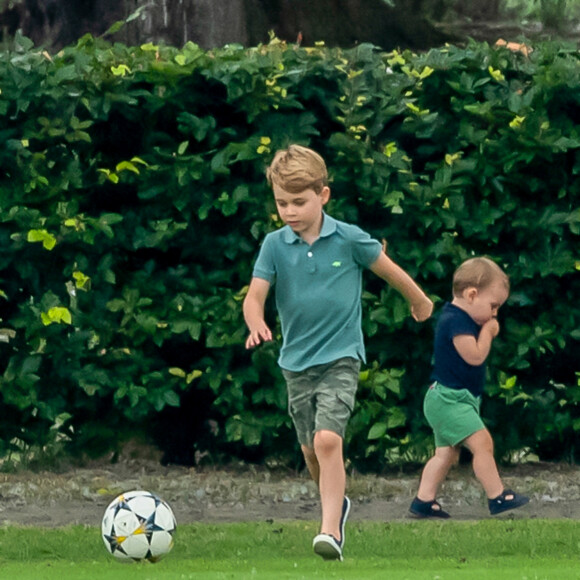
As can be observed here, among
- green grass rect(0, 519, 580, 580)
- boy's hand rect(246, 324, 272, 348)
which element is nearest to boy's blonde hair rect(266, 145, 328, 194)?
boy's hand rect(246, 324, 272, 348)

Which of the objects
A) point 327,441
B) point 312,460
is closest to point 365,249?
point 327,441

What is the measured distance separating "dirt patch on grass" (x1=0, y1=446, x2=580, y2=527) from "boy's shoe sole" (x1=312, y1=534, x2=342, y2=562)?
1.39m

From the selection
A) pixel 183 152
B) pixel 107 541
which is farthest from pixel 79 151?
pixel 107 541

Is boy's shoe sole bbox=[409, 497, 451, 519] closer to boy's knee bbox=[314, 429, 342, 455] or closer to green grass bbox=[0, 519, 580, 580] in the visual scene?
green grass bbox=[0, 519, 580, 580]

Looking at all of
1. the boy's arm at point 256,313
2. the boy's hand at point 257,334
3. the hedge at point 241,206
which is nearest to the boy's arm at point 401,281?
the boy's arm at point 256,313

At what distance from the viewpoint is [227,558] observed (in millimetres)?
6516

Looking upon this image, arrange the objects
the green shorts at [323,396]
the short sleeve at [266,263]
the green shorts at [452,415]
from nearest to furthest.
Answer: the green shorts at [323,396] < the short sleeve at [266,263] < the green shorts at [452,415]

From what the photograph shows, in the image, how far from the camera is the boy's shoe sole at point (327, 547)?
624 centimetres

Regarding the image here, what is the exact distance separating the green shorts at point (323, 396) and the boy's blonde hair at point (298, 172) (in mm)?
837

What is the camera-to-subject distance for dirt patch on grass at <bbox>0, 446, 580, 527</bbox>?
7.79m

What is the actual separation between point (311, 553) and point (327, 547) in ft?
1.17

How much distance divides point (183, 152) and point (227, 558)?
2.82m

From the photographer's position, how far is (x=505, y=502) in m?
7.45

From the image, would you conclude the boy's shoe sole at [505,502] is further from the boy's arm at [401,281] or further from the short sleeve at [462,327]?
the boy's arm at [401,281]
